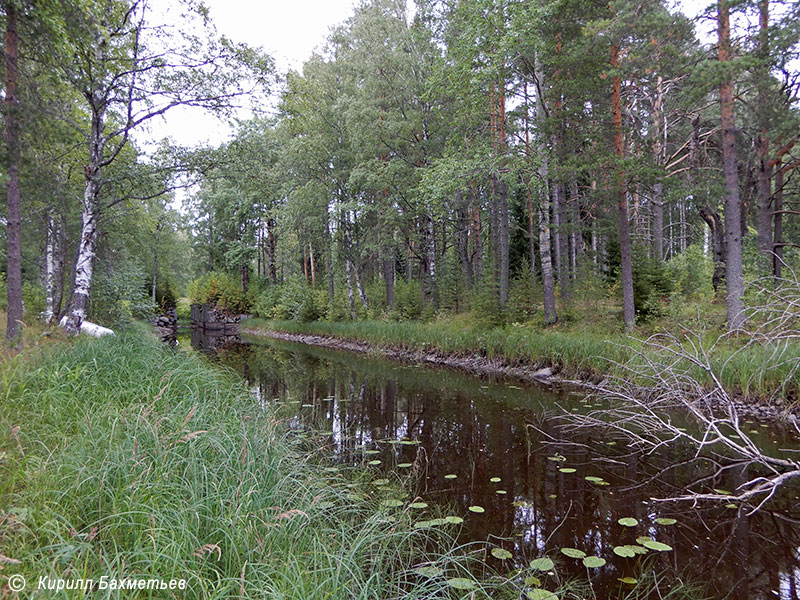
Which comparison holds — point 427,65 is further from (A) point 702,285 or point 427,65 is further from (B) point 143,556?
(B) point 143,556

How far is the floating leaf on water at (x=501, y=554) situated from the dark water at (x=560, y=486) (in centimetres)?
4

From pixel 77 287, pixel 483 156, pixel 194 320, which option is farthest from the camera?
pixel 194 320

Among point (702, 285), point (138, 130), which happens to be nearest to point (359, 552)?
point (138, 130)

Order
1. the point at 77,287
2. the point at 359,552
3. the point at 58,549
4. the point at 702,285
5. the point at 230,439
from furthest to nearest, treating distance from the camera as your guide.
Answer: the point at 702,285 → the point at 77,287 → the point at 230,439 → the point at 359,552 → the point at 58,549

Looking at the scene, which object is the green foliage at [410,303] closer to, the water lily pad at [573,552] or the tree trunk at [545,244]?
the tree trunk at [545,244]

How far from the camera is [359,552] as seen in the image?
2670 millimetres

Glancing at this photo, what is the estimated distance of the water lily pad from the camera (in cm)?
319

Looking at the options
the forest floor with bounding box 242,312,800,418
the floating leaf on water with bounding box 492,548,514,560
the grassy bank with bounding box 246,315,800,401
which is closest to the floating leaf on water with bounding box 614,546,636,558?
the floating leaf on water with bounding box 492,548,514,560

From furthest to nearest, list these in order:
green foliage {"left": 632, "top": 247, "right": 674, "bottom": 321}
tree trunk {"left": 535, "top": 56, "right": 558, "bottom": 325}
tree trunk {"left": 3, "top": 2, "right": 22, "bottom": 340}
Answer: tree trunk {"left": 535, "top": 56, "right": 558, "bottom": 325}
green foliage {"left": 632, "top": 247, "right": 674, "bottom": 321}
tree trunk {"left": 3, "top": 2, "right": 22, "bottom": 340}

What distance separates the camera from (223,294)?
109ft

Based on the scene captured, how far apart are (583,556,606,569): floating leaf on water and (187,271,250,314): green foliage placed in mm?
31991

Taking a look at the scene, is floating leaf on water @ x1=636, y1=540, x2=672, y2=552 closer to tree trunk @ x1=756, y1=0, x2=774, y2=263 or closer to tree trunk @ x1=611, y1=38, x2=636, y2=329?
tree trunk @ x1=611, y1=38, x2=636, y2=329

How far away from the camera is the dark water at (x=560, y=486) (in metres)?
3.06

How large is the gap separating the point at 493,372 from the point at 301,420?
592 cm
